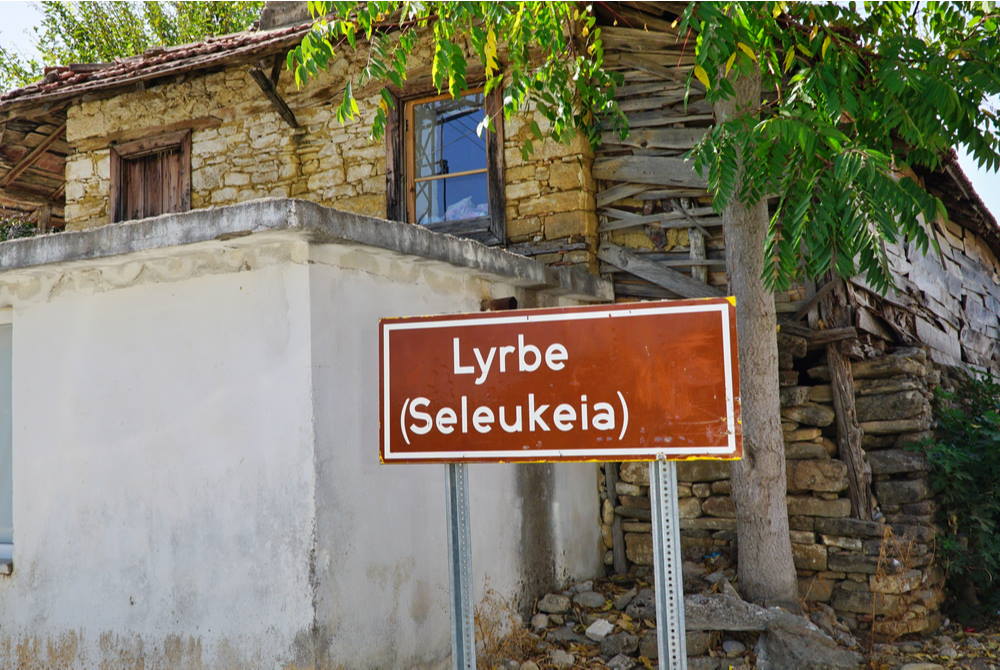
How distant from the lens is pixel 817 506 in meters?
6.21

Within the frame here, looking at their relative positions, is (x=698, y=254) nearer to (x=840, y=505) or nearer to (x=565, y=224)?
(x=565, y=224)

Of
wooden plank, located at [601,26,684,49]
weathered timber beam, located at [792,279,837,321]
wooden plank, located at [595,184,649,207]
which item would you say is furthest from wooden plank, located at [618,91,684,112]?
weathered timber beam, located at [792,279,837,321]

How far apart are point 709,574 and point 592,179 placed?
3190 millimetres

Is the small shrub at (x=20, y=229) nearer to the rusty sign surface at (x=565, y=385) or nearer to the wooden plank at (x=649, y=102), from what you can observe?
the wooden plank at (x=649, y=102)

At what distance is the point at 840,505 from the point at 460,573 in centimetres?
395

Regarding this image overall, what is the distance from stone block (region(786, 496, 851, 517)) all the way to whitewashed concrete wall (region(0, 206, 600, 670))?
7.65ft

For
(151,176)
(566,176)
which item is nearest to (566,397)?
(566,176)

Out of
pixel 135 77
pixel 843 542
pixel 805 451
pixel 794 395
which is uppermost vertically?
pixel 135 77

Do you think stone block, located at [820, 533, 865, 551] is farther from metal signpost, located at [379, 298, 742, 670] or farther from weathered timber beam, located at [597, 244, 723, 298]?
metal signpost, located at [379, 298, 742, 670]

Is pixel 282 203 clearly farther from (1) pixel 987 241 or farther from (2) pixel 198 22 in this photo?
(2) pixel 198 22

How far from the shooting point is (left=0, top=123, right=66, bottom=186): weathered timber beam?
9266mm

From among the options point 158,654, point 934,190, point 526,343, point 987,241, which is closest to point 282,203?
point 526,343

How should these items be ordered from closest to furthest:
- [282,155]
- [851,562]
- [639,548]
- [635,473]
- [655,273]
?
1. [851,562]
2. [639,548]
3. [635,473]
4. [655,273]
5. [282,155]

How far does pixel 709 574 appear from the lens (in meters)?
6.21
